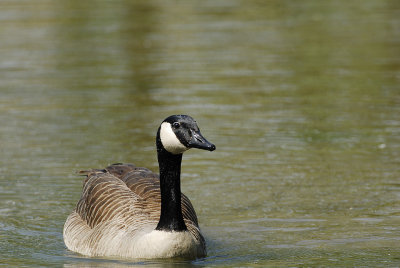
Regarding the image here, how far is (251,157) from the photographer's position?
14.0 meters

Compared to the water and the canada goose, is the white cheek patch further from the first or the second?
the water

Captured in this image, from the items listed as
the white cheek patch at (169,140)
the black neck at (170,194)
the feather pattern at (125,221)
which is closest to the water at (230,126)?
the feather pattern at (125,221)

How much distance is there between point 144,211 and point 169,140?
1.17m

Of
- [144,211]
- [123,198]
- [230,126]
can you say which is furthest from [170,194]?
[230,126]

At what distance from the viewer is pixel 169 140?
926 centimetres

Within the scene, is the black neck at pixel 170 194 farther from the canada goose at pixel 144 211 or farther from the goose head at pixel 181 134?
the goose head at pixel 181 134

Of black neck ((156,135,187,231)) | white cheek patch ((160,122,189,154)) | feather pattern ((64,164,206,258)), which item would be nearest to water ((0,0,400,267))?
feather pattern ((64,164,206,258))

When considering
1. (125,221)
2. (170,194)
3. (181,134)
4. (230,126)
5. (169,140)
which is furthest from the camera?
(230,126)

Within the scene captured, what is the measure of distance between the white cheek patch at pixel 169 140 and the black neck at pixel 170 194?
0.50 ft

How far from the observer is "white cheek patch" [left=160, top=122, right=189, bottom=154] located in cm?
918

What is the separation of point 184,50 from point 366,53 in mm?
5009

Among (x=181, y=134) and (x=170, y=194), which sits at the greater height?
(x=181, y=134)

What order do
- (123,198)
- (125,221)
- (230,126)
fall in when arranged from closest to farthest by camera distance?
(125,221)
(123,198)
(230,126)

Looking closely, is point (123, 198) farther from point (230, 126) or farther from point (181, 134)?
point (230, 126)
